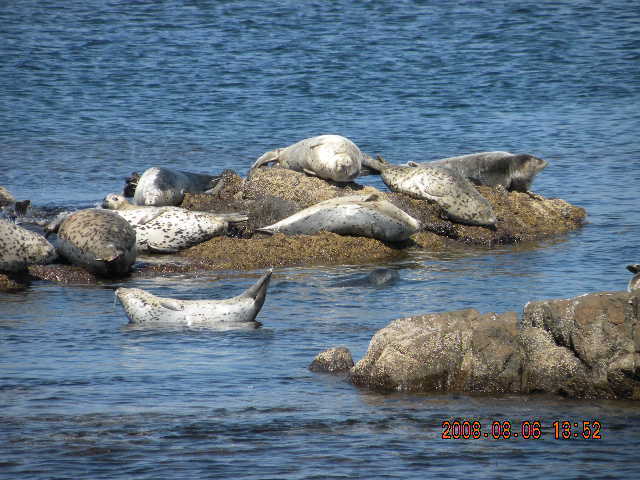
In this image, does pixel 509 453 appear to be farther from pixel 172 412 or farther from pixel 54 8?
pixel 54 8

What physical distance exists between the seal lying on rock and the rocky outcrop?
257 inches

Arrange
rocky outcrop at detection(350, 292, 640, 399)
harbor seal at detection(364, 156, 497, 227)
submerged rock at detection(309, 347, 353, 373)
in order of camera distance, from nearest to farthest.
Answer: rocky outcrop at detection(350, 292, 640, 399) < submerged rock at detection(309, 347, 353, 373) < harbor seal at detection(364, 156, 497, 227)

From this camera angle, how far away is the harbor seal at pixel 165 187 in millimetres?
12070

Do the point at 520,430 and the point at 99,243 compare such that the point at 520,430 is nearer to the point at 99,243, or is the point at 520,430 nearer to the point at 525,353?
the point at 525,353

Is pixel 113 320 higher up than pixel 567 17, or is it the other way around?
pixel 567 17

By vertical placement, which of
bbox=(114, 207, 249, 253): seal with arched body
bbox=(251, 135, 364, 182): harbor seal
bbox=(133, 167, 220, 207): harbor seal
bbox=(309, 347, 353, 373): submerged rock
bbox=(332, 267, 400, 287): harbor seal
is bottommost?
bbox=(332, 267, 400, 287): harbor seal

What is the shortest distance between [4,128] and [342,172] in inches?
441

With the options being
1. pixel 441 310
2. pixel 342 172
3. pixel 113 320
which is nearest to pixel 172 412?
pixel 113 320

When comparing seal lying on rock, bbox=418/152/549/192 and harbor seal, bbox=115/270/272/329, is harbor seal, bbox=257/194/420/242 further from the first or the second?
harbor seal, bbox=115/270/272/329

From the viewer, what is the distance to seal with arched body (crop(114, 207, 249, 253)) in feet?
35.8

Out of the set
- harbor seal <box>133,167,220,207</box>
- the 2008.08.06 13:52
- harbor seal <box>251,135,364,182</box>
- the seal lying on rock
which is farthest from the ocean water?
harbor seal <box>133,167,220,207</box>

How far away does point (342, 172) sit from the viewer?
11.9 meters

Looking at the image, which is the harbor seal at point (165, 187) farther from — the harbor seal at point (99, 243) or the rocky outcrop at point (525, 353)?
the rocky outcrop at point (525, 353)

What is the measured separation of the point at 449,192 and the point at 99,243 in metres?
3.93
